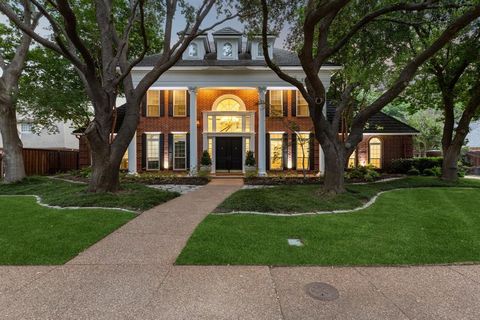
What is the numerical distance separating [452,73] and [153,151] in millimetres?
17665

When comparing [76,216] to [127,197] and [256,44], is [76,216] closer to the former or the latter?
[127,197]

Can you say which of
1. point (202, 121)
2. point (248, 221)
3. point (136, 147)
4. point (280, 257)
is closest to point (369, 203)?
point (248, 221)

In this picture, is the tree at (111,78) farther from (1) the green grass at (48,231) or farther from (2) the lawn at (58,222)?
(1) the green grass at (48,231)

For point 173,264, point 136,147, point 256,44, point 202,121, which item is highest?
point 256,44

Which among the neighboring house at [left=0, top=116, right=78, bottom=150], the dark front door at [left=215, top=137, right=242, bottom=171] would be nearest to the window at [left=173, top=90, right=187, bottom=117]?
the dark front door at [left=215, top=137, right=242, bottom=171]

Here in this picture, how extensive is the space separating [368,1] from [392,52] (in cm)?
273

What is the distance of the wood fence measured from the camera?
1678cm

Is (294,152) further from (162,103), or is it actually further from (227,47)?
(162,103)

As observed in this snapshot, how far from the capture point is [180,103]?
17875mm

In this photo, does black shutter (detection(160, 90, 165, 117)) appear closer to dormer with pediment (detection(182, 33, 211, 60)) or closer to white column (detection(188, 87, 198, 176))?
white column (detection(188, 87, 198, 176))

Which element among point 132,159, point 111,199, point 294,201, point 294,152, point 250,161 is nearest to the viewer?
point 111,199

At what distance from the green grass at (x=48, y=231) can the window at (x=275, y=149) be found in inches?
467

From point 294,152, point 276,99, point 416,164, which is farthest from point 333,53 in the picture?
point 416,164

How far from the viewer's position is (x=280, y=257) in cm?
438
